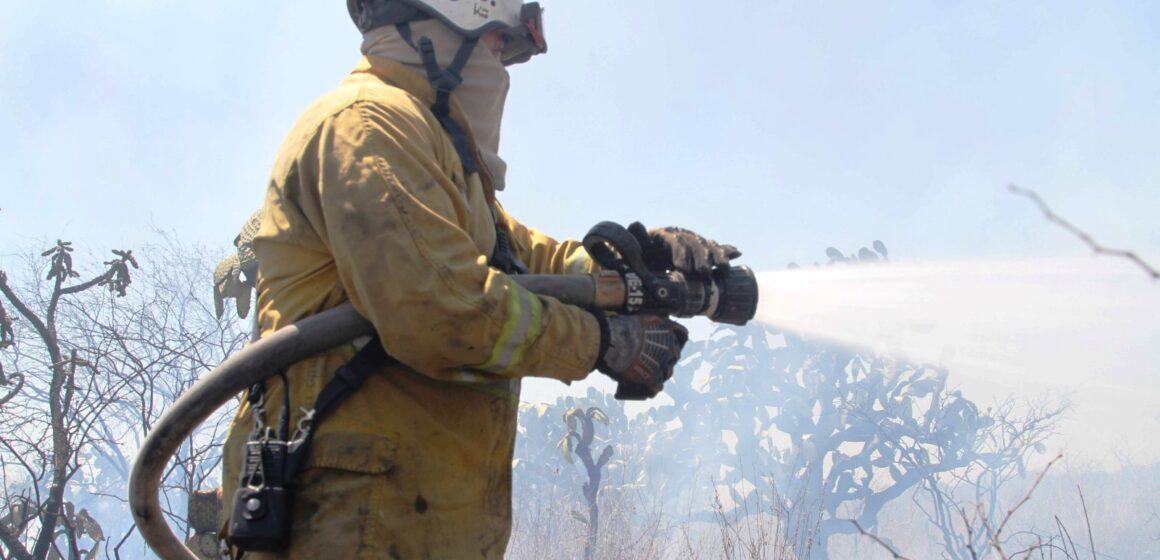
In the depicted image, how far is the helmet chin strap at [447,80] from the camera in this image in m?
2.48

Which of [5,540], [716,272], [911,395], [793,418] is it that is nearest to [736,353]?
[793,418]

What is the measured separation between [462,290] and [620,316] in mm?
434

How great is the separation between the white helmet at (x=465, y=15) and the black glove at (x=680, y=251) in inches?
25.7

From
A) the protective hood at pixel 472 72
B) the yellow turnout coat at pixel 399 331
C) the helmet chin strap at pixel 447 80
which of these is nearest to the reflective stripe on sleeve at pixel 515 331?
the yellow turnout coat at pixel 399 331

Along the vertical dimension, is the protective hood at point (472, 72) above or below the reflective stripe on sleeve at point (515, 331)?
above

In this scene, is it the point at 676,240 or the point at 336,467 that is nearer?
the point at 336,467

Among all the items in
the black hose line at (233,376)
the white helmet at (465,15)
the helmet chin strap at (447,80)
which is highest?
the white helmet at (465,15)

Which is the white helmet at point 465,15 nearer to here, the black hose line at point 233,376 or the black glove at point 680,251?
the black glove at point 680,251

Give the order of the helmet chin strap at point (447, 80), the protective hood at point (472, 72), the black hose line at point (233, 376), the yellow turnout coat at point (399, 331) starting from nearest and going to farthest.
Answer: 1. the yellow turnout coat at point (399, 331)
2. the black hose line at point (233, 376)
3. the helmet chin strap at point (447, 80)
4. the protective hood at point (472, 72)

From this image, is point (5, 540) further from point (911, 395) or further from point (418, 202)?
point (911, 395)

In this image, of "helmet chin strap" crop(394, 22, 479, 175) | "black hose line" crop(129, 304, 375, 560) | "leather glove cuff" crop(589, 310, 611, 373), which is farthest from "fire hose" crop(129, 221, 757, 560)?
"helmet chin strap" crop(394, 22, 479, 175)

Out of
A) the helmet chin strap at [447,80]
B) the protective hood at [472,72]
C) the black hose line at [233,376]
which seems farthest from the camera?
the protective hood at [472,72]

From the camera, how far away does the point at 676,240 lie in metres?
2.58

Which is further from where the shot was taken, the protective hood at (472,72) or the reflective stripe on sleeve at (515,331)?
the protective hood at (472,72)
